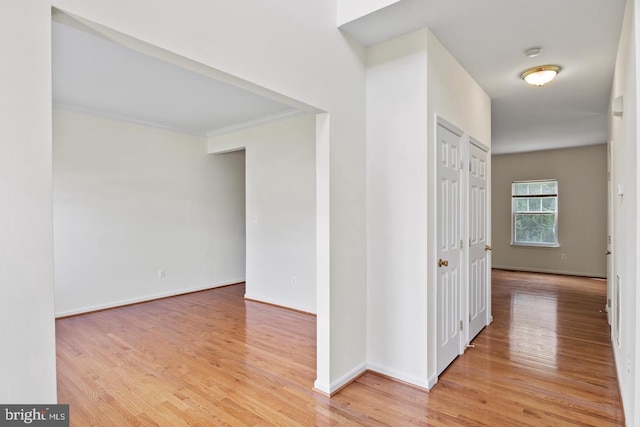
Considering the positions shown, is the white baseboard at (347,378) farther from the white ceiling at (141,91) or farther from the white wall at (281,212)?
the white ceiling at (141,91)

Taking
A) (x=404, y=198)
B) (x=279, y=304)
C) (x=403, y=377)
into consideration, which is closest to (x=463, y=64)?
(x=404, y=198)

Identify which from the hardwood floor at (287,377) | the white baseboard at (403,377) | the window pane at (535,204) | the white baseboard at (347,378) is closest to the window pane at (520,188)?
the window pane at (535,204)

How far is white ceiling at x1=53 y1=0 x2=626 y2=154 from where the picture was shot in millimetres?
2367

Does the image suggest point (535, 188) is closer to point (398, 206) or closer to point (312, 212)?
point (312, 212)

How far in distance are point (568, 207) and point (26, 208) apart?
853 cm

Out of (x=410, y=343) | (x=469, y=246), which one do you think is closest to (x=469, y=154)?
(x=469, y=246)

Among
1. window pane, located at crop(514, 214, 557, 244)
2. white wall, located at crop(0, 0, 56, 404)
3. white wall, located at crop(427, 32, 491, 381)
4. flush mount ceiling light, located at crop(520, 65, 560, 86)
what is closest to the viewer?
white wall, located at crop(0, 0, 56, 404)

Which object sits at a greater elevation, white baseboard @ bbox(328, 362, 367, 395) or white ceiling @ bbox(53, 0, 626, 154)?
white ceiling @ bbox(53, 0, 626, 154)

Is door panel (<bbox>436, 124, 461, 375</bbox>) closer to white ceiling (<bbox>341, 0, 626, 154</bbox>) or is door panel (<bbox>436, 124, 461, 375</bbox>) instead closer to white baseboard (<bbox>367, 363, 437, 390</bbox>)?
white baseboard (<bbox>367, 363, 437, 390</bbox>)

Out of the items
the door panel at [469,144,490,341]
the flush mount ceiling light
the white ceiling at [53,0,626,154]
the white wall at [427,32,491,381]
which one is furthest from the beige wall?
the white wall at [427,32,491,381]

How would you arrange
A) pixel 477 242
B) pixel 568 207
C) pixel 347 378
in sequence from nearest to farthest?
pixel 347 378 → pixel 477 242 → pixel 568 207

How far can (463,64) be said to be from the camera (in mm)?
3131

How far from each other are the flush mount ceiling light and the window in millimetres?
4924

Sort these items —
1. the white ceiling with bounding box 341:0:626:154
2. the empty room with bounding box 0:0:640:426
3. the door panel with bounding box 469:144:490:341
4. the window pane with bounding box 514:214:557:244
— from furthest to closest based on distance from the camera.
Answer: the window pane with bounding box 514:214:557:244 → the door panel with bounding box 469:144:490:341 → the white ceiling with bounding box 341:0:626:154 → the empty room with bounding box 0:0:640:426
